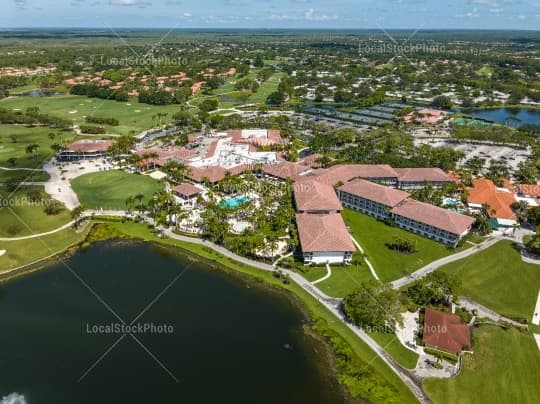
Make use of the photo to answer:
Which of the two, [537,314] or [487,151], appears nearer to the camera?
[537,314]

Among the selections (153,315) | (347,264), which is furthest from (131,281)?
(347,264)

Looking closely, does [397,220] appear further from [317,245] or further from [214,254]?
[214,254]

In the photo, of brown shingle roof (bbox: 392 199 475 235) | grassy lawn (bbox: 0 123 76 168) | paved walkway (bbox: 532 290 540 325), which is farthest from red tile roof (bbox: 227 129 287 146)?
paved walkway (bbox: 532 290 540 325)

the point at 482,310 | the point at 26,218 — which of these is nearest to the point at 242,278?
the point at 482,310

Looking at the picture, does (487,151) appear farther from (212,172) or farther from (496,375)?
(496,375)

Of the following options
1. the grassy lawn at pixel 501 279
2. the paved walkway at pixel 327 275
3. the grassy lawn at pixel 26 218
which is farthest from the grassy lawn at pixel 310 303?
the grassy lawn at pixel 501 279
